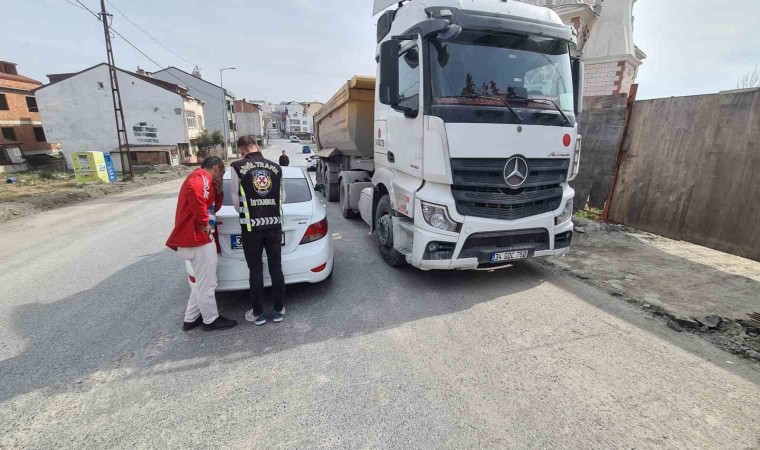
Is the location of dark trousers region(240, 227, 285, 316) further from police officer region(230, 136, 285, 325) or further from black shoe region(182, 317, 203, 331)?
black shoe region(182, 317, 203, 331)

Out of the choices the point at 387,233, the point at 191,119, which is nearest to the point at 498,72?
the point at 387,233

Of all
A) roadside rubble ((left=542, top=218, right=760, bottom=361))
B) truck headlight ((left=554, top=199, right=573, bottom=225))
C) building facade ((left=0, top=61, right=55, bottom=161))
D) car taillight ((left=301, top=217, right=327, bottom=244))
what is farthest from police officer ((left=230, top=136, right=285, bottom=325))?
building facade ((left=0, top=61, right=55, bottom=161))

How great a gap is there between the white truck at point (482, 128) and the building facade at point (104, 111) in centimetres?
3327

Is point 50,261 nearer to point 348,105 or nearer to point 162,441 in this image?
point 162,441

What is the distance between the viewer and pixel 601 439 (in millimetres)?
2107

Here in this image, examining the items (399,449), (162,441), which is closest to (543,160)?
(399,449)

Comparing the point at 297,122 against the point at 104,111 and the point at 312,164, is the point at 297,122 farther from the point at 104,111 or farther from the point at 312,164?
the point at 312,164

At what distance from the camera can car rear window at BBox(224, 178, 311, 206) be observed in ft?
13.2

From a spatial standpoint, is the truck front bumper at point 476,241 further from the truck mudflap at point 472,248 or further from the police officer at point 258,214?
the police officer at point 258,214

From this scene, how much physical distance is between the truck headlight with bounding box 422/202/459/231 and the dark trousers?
1632 millimetres

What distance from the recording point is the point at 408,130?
4195mm

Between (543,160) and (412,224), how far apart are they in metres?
1.71

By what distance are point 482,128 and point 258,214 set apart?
2497 millimetres

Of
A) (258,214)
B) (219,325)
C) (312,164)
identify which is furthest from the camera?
(312,164)
